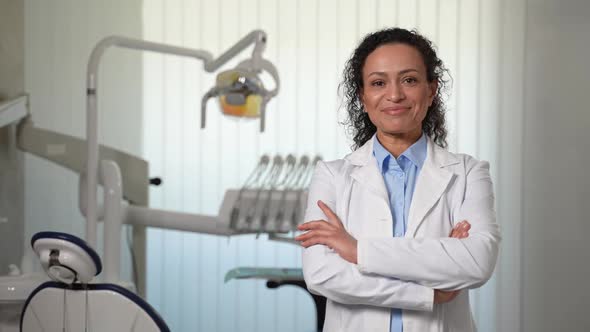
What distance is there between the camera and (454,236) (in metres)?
1.32

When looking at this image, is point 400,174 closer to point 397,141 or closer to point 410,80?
point 397,141

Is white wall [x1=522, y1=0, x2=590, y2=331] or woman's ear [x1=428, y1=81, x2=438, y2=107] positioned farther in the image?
white wall [x1=522, y1=0, x2=590, y2=331]

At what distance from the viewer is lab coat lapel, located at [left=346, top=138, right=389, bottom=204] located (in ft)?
4.38

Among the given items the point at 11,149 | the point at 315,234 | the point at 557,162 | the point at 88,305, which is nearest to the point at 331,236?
the point at 315,234

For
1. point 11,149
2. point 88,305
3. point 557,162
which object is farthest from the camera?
point 557,162

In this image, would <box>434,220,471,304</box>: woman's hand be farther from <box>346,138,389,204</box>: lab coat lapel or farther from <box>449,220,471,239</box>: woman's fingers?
<box>346,138,389,204</box>: lab coat lapel

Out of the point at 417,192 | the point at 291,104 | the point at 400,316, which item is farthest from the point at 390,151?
the point at 291,104

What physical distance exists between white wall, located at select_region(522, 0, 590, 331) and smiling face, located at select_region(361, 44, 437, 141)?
245 cm

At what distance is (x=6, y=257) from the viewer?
2938mm

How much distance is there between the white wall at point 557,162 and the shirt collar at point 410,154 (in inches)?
94.6

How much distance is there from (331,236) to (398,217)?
125mm

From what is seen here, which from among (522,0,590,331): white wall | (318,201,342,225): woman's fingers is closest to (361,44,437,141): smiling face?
(318,201,342,225): woman's fingers

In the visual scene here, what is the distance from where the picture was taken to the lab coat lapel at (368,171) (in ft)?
4.38

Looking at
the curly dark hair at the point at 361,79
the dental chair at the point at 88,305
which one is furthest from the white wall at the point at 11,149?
the curly dark hair at the point at 361,79
